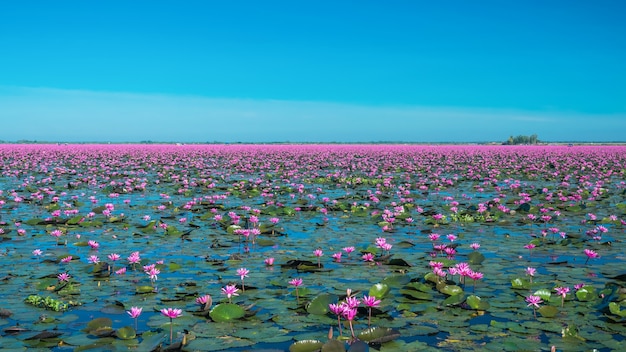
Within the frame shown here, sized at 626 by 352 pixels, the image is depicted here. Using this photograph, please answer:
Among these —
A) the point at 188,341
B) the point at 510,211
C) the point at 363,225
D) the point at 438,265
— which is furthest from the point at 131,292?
the point at 510,211

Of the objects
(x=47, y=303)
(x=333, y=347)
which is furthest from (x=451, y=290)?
(x=47, y=303)

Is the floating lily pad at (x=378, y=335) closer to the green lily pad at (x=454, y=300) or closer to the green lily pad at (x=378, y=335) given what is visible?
the green lily pad at (x=378, y=335)

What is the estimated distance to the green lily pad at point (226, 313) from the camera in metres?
4.15

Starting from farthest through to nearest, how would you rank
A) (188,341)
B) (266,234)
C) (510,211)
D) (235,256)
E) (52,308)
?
(510,211) → (266,234) → (235,256) → (52,308) → (188,341)

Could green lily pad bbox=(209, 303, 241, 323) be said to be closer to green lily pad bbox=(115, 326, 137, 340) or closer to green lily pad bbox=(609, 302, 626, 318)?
green lily pad bbox=(115, 326, 137, 340)

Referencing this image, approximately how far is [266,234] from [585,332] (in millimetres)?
5095

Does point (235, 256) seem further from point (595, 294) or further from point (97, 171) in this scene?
point (97, 171)

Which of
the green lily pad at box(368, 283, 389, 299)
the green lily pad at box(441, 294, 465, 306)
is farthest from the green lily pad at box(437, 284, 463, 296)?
the green lily pad at box(368, 283, 389, 299)

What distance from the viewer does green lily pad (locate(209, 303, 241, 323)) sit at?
4152mm

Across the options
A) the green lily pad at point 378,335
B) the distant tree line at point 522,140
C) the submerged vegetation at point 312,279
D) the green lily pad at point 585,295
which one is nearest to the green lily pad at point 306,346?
the submerged vegetation at point 312,279

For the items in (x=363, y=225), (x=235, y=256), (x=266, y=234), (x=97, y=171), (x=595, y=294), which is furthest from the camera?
(x=97, y=171)

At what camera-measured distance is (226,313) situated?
4.16 metres

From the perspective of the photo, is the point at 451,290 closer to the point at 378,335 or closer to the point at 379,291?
the point at 379,291

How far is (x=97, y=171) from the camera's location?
65.6 feet
